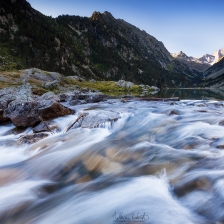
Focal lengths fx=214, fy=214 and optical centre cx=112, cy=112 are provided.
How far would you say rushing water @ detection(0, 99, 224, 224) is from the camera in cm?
486

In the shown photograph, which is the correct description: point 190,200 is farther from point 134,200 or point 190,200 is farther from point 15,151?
point 15,151

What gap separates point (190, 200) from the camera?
16.2 feet

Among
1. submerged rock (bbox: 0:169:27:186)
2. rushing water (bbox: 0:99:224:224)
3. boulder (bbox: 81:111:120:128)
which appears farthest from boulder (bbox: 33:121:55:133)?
submerged rock (bbox: 0:169:27:186)

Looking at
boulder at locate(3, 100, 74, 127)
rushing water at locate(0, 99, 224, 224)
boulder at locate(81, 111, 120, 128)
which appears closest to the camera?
rushing water at locate(0, 99, 224, 224)

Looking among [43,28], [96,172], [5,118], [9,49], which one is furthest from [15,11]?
[96,172]

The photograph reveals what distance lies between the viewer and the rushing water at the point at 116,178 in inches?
191

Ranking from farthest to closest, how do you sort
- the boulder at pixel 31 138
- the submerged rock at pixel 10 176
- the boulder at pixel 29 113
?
the boulder at pixel 29 113 < the boulder at pixel 31 138 < the submerged rock at pixel 10 176

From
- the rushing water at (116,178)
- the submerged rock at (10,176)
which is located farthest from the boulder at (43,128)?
the submerged rock at (10,176)

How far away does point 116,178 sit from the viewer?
6.73 m

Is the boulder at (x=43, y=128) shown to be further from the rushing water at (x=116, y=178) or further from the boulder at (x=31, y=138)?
the rushing water at (x=116, y=178)

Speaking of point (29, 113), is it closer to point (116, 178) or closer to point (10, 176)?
point (10, 176)

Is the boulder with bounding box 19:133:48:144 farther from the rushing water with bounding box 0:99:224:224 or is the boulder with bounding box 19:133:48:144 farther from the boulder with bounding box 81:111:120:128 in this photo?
the boulder with bounding box 81:111:120:128

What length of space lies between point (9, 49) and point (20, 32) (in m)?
19.2

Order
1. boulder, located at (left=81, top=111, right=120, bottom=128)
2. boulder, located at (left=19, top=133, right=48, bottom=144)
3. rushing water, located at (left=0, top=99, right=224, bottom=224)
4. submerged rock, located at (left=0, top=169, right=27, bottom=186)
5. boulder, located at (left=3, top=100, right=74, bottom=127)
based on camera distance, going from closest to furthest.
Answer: rushing water, located at (left=0, top=99, right=224, bottom=224), submerged rock, located at (left=0, top=169, right=27, bottom=186), boulder, located at (left=19, top=133, right=48, bottom=144), boulder, located at (left=81, top=111, right=120, bottom=128), boulder, located at (left=3, top=100, right=74, bottom=127)
